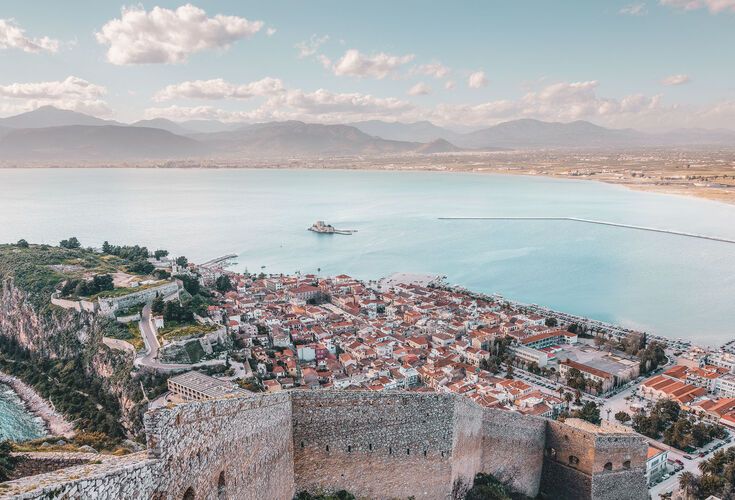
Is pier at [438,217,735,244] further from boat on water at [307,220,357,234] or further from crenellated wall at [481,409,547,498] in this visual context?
crenellated wall at [481,409,547,498]

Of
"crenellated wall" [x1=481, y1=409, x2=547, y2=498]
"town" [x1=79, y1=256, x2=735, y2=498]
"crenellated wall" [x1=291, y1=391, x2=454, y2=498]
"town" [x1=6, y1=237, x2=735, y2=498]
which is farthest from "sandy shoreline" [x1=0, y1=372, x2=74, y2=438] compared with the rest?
"crenellated wall" [x1=481, y1=409, x2=547, y2=498]

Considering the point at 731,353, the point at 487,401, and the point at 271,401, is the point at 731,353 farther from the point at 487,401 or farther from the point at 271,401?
the point at 271,401

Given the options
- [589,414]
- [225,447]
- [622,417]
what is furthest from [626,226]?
[225,447]

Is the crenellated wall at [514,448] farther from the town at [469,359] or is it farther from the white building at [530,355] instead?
the white building at [530,355]

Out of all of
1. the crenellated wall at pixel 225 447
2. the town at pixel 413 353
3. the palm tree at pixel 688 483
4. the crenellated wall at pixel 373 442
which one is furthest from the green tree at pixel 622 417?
the crenellated wall at pixel 225 447

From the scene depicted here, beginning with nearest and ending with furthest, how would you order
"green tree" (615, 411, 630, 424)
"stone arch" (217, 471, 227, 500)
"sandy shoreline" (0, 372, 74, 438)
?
"stone arch" (217, 471, 227, 500), "sandy shoreline" (0, 372, 74, 438), "green tree" (615, 411, 630, 424)
